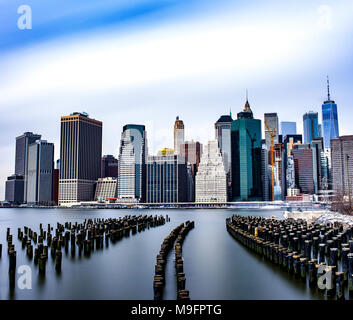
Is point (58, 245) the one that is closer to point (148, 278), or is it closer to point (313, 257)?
point (148, 278)

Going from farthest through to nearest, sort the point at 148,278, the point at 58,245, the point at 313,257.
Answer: the point at 58,245 → the point at 313,257 → the point at 148,278

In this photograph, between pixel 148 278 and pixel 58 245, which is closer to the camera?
pixel 148 278

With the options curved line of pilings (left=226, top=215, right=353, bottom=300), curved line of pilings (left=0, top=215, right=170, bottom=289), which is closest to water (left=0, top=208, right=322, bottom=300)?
curved line of pilings (left=0, top=215, right=170, bottom=289)

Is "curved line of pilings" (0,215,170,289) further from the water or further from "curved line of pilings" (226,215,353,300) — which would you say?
"curved line of pilings" (226,215,353,300)

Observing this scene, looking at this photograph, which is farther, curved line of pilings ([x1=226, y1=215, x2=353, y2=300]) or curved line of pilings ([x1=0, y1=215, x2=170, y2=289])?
curved line of pilings ([x1=0, y1=215, x2=170, y2=289])

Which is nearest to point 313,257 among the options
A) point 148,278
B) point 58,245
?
point 148,278

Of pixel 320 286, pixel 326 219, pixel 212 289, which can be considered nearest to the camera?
pixel 320 286

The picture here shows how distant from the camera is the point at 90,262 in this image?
3353 centimetres

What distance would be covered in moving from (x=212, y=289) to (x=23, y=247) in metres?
26.0

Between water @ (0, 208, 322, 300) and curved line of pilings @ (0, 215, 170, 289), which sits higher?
curved line of pilings @ (0, 215, 170, 289)

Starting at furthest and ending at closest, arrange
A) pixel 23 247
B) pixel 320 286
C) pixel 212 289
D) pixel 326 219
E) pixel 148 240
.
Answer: pixel 326 219
pixel 148 240
pixel 23 247
pixel 212 289
pixel 320 286

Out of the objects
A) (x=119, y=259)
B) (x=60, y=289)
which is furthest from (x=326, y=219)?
(x=60, y=289)
